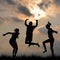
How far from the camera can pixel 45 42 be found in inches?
894

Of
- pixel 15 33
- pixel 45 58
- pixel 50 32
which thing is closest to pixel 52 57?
pixel 45 58

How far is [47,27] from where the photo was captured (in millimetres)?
22219

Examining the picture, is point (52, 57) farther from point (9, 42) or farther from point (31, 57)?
point (9, 42)

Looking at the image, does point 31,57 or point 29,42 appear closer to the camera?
point 31,57

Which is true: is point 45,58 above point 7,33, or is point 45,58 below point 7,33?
below

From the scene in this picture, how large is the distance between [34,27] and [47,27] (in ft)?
4.18

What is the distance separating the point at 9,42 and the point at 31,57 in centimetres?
217

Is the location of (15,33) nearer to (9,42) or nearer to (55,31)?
(9,42)

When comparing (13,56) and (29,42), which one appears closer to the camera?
(13,56)

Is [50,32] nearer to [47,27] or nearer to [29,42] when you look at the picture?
[47,27]

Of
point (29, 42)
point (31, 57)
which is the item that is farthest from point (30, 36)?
point (31, 57)

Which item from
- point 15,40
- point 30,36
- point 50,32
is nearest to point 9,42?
point 15,40

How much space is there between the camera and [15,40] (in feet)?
72.6

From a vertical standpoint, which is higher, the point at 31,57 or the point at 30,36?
the point at 30,36
